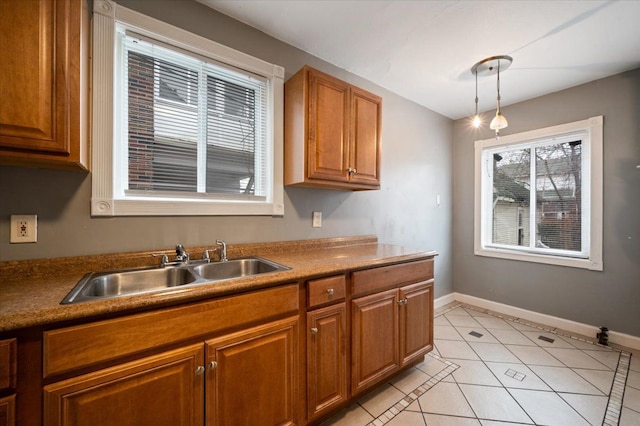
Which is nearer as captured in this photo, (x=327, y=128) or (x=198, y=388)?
(x=198, y=388)

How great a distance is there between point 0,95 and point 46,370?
0.98 meters

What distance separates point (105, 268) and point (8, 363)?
67 centimetres

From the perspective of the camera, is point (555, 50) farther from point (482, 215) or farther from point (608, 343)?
Result: point (608, 343)

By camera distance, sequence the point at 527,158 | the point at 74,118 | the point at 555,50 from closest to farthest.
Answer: the point at 74,118 < the point at 555,50 < the point at 527,158

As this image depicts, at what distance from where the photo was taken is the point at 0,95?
0.95 meters

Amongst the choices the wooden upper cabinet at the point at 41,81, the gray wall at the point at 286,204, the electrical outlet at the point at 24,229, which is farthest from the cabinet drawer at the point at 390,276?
the electrical outlet at the point at 24,229

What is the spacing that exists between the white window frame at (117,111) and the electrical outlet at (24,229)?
23 centimetres

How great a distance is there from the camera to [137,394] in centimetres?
95

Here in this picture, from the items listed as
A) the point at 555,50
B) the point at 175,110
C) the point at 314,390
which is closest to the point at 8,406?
the point at 314,390

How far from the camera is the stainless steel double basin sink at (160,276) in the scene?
3.89 ft

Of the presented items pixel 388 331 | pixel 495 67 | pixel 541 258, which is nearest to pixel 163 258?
pixel 388 331

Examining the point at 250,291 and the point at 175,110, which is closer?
the point at 250,291

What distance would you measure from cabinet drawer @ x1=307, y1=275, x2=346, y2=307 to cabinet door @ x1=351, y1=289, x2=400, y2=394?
15 cm

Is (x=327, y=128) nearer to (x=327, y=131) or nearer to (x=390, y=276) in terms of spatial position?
(x=327, y=131)
